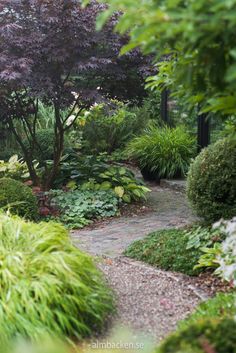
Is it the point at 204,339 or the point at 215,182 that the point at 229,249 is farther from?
the point at 215,182

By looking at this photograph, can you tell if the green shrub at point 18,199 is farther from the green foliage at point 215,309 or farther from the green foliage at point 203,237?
the green foliage at point 215,309

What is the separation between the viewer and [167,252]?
4984 millimetres

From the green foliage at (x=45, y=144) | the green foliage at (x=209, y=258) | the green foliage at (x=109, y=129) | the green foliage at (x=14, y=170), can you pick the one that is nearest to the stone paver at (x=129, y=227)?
the green foliage at (x=209, y=258)

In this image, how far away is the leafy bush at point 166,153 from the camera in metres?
9.45

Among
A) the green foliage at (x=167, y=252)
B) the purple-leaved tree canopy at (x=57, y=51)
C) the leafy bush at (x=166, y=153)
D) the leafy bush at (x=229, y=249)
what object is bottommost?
the green foliage at (x=167, y=252)

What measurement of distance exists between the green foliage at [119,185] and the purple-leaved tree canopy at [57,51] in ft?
3.96

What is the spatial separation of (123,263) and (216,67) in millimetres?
3119

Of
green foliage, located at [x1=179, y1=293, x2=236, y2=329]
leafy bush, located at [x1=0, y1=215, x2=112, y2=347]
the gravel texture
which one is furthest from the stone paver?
green foliage, located at [x1=179, y1=293, x2=236, y2=329]

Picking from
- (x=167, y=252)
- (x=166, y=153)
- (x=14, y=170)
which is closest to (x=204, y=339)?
(x=167, y=252)

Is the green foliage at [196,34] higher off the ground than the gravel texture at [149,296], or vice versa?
the green foliage at [196,34]

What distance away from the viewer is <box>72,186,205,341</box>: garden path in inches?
144

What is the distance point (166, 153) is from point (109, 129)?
2.19 metres

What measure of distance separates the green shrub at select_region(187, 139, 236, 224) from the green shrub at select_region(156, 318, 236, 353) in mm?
3046

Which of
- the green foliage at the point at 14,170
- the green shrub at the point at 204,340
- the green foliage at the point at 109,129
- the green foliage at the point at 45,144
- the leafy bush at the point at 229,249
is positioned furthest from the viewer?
the green foliage at the point at 109,129
